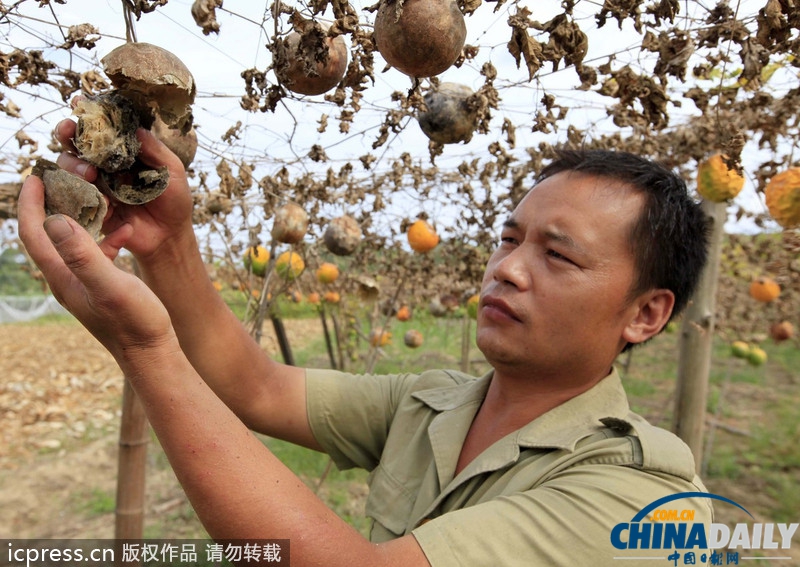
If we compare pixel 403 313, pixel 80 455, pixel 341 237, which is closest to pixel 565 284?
pixel 341 237

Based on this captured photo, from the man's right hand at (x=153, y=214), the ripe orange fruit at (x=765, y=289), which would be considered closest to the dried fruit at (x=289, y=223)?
the man's right hand at (x=153, y=214)

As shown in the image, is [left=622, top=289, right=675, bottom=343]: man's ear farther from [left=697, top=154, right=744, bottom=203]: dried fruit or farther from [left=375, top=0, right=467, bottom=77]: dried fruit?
[left=697, top=154, right=744, bottom=203]: dried fruit

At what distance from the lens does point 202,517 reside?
993 millimetres

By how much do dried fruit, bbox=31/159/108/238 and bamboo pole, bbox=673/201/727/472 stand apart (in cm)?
290

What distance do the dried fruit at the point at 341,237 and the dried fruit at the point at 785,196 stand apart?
5.92 feet

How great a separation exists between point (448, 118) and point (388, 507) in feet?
3.60

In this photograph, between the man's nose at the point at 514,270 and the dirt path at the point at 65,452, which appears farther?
the dirt path at the point at 65,452

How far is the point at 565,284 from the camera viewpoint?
1483mm

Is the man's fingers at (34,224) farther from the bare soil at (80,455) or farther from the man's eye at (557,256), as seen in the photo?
the bare soil at (80,455)

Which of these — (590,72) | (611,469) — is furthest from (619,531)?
(590,72)

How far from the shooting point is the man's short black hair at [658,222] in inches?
61.4

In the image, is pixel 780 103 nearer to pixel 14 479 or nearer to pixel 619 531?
pixel 619 531

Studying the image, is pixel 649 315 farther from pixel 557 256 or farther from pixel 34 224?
pixel 34 224

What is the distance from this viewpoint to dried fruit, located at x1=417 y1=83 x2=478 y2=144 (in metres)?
1.75
